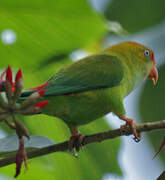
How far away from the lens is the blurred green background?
3195 mm

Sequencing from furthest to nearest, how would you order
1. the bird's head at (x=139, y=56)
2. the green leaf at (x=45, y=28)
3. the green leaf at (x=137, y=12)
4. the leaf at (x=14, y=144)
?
the green leaf at (x=137, y=12), the bird's head at (x=139, y=56), the green leaf at (x=45, y=28), the leaf at (x=14, y=144)

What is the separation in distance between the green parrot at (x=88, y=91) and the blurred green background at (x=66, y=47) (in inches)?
16.4

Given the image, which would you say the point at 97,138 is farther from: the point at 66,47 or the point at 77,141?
the point at 66,47

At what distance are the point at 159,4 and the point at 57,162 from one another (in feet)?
7.28

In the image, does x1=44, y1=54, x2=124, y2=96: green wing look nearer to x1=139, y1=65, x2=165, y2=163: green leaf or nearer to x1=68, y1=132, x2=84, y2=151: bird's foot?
x1=68, y1=132, x2=84, y2=151: bird's foot

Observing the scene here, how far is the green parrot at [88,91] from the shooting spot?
2.65 meters

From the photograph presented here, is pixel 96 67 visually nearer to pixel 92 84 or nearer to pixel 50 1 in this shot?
pixel 92 84

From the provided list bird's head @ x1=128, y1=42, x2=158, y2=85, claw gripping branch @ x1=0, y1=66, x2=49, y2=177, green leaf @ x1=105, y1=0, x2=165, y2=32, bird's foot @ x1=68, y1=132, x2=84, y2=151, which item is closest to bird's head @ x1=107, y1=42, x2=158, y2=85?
bird's head @ x1=128, y1=42, x2=158, y2=85

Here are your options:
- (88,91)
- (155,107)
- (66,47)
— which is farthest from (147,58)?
(88,91)

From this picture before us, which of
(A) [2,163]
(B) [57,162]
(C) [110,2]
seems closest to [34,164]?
(B) [57,162]

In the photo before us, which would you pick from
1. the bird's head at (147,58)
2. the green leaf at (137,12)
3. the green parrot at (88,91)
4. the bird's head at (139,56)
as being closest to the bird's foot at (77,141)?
the green parrot at (88,91)

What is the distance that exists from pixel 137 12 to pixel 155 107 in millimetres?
1139

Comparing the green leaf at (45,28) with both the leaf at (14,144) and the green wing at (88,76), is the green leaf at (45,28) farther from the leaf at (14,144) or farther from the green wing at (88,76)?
the leaf at (14,144)

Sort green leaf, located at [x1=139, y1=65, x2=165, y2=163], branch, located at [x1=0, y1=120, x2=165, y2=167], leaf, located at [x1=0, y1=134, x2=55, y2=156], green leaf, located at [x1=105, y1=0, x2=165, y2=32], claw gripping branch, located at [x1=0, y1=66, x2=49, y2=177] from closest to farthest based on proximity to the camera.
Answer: claw gripping branch, located at [x1=0, y1=66, x2=49, y2=177] < branch, located at [x1=0, y1=120, x2=165, y2=167] < leaf, located at [x1=0, y1=134, x2=55, y2=156] < green leaf, located at [x1=139, y1=65, x2=165, y2=163] < green leaf, located at [x1=105, y1=0, x2=165, y2=32]
